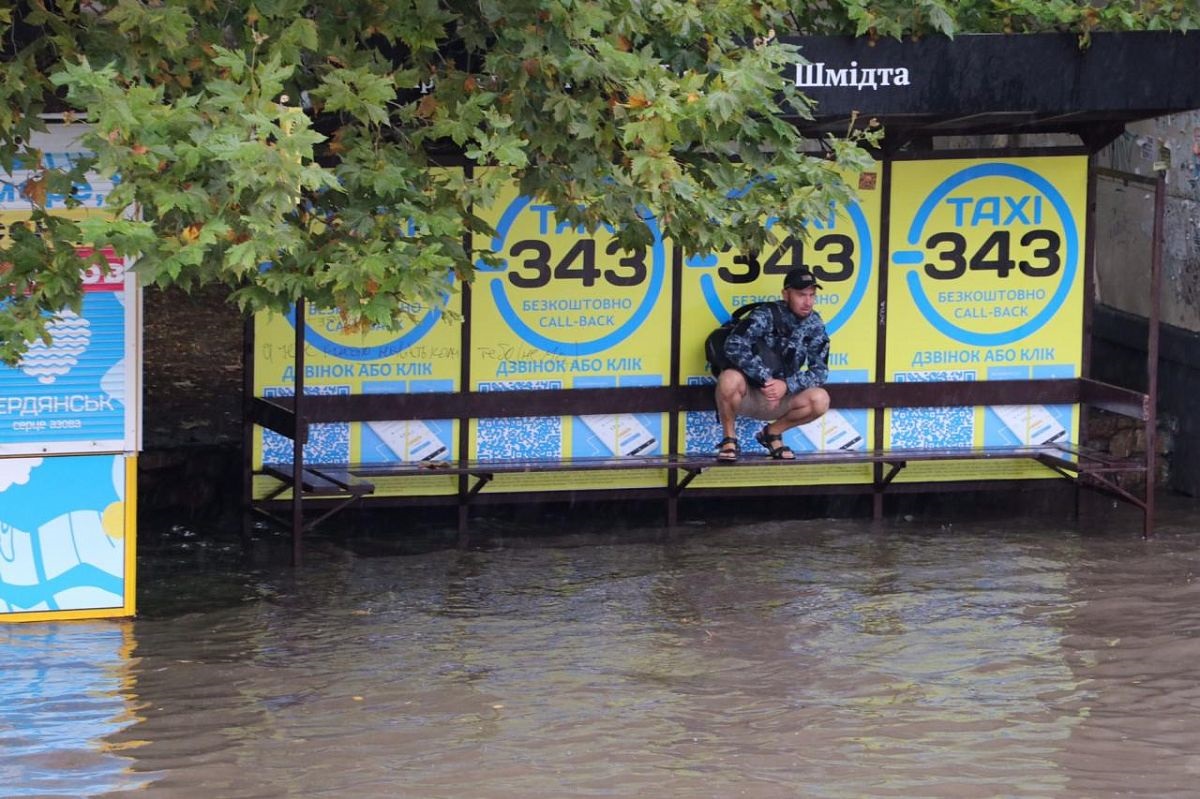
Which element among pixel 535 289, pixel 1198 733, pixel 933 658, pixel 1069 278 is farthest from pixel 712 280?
pixel 1198 733

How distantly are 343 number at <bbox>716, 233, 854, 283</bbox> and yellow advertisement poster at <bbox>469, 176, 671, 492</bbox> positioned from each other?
1.35ft

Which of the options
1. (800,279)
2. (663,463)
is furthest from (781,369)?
(663,463)

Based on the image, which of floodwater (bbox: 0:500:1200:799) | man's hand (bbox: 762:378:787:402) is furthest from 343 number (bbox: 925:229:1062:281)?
floodwater (bbox: 0:500:1200:799)

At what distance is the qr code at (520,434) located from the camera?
1010cm

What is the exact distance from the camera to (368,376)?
9906mm

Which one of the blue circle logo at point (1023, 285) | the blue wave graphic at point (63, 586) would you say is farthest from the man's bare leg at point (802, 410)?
the blue wave graphic at point (63, 586)

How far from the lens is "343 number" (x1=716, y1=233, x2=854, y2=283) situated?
33.7ft

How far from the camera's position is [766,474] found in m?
10.5

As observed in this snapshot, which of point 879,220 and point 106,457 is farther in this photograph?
point 879,220

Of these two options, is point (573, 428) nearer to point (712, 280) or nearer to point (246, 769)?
point (712, 280)

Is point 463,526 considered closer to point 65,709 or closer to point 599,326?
point 599,326

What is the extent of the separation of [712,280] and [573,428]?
1094mm

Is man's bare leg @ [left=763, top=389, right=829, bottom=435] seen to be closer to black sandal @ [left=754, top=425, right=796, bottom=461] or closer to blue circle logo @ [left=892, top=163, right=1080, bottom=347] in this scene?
black sandal @ [left=754, top=425, right=796, bottom=461]

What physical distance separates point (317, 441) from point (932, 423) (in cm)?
339
